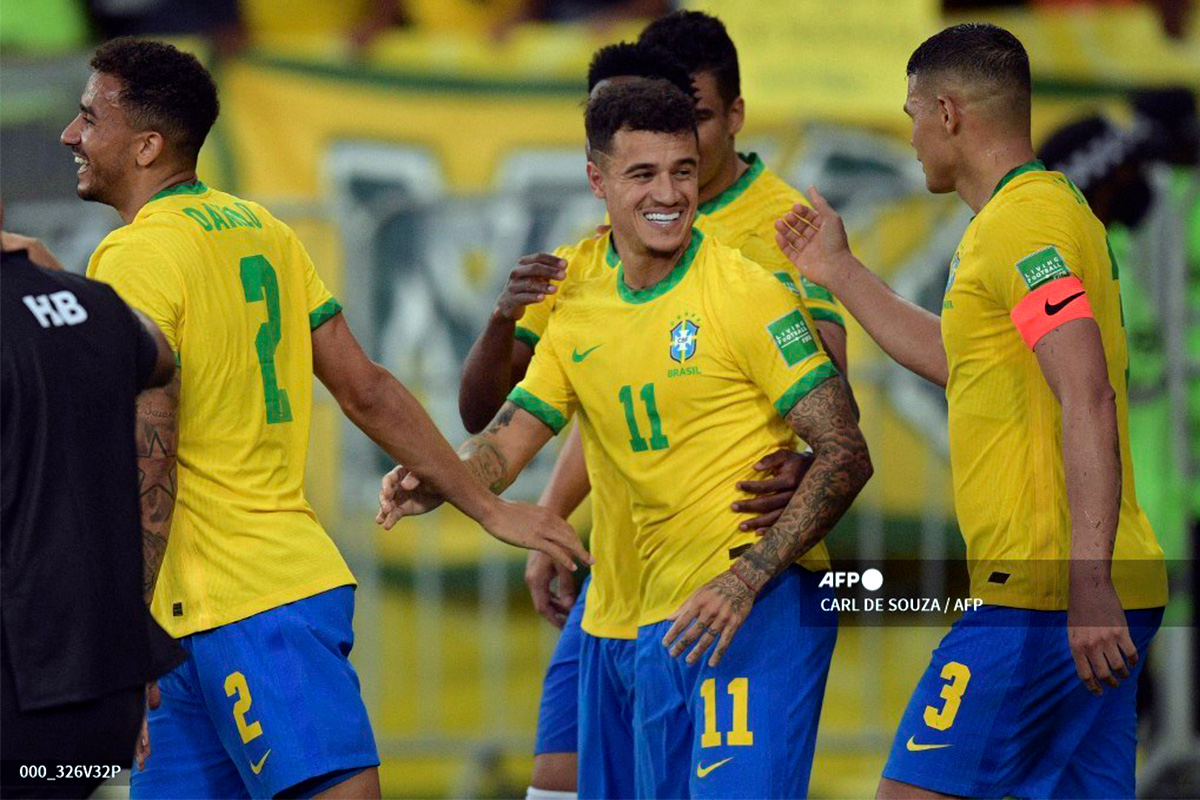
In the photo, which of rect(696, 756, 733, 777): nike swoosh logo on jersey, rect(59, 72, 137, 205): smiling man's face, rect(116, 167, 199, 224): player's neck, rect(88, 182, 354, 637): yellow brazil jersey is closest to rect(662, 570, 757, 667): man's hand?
rect(696, 756, 733, 777): nike swoosh logo on jersey

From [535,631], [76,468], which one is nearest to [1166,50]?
[535,631]

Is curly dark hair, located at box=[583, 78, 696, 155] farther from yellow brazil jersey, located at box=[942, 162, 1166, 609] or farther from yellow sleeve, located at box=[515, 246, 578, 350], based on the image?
yellow brazil jersey, located at box=[942, 162, 1166, 609]

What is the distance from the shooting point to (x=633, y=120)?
5.22 meters

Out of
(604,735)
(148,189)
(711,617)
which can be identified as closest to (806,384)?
(711,617)

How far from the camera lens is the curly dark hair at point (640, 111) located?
17.1 feet

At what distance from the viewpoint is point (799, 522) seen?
16.2ft

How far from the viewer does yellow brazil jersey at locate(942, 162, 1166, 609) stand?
478cm

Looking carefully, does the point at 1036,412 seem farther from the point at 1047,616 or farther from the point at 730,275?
the point at 730,275

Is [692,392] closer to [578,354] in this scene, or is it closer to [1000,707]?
[578,354]

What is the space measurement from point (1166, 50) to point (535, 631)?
163 inches

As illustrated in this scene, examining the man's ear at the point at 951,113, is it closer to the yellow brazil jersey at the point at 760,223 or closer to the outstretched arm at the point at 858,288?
the outstretched arm at the point at 858,288

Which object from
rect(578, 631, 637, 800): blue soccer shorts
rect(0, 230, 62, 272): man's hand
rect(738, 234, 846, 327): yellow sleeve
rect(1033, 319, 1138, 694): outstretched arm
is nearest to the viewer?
rect(0, 230, 62, 272): man's hand

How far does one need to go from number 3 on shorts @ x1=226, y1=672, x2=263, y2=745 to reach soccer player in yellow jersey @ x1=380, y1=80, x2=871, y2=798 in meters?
0.68

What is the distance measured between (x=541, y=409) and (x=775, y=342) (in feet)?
2.47
